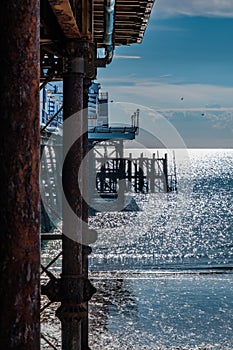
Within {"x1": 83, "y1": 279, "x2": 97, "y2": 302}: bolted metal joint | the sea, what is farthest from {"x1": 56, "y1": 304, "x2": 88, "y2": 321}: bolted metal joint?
the sea

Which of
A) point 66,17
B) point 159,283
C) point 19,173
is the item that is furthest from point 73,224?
point 159,283

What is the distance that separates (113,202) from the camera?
185 feet

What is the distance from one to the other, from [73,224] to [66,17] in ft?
8.66

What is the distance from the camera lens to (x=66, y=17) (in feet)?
22.0

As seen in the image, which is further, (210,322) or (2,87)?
(210,322)

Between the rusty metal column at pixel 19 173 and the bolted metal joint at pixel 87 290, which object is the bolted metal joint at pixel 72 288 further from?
the rusty metal column at pixel 19 173

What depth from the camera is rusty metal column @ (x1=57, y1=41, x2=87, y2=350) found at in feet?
26.5

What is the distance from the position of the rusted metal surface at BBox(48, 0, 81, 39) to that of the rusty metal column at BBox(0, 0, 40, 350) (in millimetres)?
3521

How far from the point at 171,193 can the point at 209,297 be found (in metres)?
59.0

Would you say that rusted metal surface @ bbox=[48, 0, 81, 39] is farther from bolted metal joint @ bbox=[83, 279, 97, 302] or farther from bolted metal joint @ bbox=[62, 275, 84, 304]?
bolted metal joint @ bbox=[83, 279, 97, 302]

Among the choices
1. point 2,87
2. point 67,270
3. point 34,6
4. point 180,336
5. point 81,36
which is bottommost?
point 180,336

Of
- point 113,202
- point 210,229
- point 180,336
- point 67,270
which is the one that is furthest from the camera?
point 113,202

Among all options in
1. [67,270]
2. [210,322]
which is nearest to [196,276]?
[210,322]

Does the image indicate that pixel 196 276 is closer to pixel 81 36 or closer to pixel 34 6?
pixel 81 36
